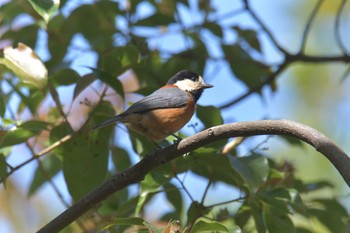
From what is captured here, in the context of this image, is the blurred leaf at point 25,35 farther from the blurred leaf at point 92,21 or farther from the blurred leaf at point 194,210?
the blurred leaf at point 194,210

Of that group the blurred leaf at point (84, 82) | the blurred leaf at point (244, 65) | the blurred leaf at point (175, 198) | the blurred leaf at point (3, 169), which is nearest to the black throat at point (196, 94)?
the blurred leaf at point (244, 65)

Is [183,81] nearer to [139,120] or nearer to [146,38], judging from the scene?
[146,38]

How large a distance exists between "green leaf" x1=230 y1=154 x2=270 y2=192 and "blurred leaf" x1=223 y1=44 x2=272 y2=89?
1690 mm

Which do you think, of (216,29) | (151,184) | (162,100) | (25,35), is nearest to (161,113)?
(162,100)

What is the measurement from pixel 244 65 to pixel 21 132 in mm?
2033

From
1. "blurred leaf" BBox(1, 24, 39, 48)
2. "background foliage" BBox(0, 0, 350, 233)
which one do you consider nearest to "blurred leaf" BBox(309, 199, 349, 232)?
"background foliage" BBox(0, 0, 350, 233)

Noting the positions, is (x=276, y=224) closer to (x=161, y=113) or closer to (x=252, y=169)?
(x=252, y=169)

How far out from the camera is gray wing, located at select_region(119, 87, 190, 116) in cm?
391

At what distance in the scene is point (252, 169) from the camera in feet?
10.6

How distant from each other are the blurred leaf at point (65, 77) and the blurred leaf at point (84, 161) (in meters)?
0.23

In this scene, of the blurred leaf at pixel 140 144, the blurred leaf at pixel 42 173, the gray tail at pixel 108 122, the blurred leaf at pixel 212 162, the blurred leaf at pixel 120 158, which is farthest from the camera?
the blurred leaf at pixel 42 173

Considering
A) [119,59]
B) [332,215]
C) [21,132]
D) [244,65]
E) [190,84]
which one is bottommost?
[332,215]

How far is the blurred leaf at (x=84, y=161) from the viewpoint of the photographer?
3.65 m

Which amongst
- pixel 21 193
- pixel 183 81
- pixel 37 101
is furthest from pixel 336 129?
pixel 37 101
